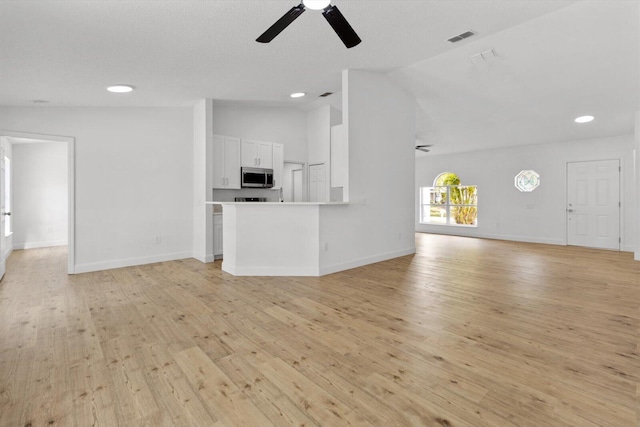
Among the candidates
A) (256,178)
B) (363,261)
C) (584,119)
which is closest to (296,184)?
(256,178)

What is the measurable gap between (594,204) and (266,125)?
754 cm

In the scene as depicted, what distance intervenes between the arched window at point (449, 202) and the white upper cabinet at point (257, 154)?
5943 millimetres

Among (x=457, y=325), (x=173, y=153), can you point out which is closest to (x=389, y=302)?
(x=457, y=325)

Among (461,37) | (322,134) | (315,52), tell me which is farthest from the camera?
(322,134)

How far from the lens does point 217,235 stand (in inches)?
227

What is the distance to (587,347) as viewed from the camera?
233 centimetres

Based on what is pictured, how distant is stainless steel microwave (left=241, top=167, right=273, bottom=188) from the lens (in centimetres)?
622

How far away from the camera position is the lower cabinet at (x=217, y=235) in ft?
18.8

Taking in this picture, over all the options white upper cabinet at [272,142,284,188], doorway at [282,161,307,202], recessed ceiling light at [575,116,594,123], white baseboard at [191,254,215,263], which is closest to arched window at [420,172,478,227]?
recessed ceiling light at [575,116,594,123]

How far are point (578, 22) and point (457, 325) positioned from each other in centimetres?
368

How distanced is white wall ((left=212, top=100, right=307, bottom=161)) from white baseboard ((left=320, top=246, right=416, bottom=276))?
115 inches

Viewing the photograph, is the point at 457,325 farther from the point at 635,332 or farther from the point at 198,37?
the point at 198,37

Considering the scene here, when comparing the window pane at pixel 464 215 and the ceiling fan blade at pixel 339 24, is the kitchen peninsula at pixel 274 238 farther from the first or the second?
the window pane at pixel 464 215

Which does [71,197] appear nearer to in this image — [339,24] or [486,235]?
[339,24]
